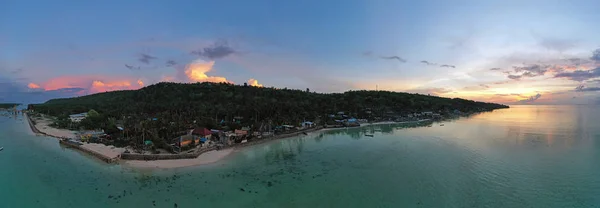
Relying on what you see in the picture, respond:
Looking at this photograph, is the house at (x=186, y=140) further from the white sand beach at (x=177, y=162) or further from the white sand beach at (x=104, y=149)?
the white sand beach at (x=104, y=149)

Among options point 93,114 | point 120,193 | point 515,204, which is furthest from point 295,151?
point 93,114

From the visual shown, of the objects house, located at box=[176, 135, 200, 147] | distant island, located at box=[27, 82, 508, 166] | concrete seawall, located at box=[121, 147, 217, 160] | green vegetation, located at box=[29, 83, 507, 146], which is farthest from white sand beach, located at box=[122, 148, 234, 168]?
green vegetation, located at box=[29, 83, 507, 146]

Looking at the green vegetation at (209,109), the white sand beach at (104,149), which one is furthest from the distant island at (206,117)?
the white sand beach at (104,149)

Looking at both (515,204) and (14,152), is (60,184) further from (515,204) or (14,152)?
(515,204)

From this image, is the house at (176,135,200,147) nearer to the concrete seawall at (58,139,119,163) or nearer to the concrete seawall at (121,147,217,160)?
the concrete seawall at (121,147,217,160)

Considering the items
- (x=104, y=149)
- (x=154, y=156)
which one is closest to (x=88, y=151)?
(x=104, y=149)

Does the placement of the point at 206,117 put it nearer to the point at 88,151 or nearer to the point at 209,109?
the point at 209,109

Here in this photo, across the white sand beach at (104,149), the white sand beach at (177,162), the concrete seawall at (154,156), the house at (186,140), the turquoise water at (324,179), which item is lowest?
the turquoise water at (324,179)
